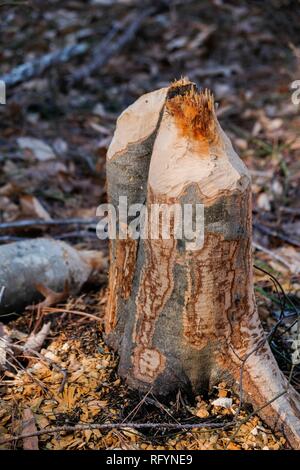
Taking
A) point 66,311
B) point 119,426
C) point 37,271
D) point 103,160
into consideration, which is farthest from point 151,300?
point 103,160

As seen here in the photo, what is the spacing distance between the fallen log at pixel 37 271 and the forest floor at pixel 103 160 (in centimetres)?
8

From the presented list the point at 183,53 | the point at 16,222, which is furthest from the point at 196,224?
the point at 183,53

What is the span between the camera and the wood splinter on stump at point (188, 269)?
179 cm

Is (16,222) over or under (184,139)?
under

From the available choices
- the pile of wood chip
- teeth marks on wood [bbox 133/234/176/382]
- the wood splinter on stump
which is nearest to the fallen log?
the pile of wood chip

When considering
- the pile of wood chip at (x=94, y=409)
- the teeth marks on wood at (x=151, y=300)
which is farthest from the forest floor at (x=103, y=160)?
the teeth marks on wood at (x=151, y=300)

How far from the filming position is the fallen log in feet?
8.41

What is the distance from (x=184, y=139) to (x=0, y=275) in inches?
46.1

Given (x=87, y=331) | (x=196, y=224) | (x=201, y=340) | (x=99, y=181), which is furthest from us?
(x=99, y=181)

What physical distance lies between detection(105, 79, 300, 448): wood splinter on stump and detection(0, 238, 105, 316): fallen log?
1.86ft

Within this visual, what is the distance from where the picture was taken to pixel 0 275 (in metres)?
2.53

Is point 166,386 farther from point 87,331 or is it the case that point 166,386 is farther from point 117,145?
point 117,145

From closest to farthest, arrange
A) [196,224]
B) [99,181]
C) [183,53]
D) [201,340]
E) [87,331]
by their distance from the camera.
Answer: [196,224] < [201,340] < [87,331] < [99,181] < [183,53]

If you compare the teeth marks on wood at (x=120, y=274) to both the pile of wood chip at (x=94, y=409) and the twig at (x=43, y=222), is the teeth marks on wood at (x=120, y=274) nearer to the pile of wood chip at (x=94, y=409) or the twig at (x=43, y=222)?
the pile of wood chip at (x=94, y=409)
